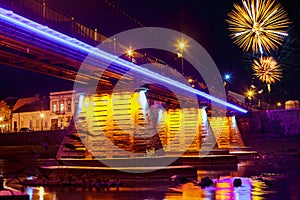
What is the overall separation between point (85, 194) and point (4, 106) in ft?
268

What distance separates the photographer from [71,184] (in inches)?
904

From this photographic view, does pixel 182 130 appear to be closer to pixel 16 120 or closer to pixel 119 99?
pixel 119 99

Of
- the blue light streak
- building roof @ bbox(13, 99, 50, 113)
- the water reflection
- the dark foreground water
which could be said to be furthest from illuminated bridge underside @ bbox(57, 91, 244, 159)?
building roof @ bbox(13, 99, 50, 113)

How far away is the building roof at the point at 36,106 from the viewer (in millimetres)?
92875

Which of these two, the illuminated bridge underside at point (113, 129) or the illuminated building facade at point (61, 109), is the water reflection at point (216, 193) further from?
the illuminated building facade at point (61, 109)

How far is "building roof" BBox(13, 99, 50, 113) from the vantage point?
92875 mm

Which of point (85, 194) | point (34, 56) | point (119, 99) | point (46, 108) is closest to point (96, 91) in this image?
point (119, 99)

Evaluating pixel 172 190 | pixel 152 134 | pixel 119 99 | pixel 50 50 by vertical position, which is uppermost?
pixel 50 50

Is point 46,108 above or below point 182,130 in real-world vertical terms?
above

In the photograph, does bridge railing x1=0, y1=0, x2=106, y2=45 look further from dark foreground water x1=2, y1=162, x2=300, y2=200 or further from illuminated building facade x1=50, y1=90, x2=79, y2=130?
illuminated building facade x1=50, y1=90, x2=79, y2=130

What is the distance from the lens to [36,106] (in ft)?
308

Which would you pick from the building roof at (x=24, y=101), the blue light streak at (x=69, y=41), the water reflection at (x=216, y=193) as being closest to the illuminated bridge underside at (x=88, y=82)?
the blue light streak at (x=69, y=41)

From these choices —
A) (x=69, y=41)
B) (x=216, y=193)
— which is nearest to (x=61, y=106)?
(x=69, y=41)

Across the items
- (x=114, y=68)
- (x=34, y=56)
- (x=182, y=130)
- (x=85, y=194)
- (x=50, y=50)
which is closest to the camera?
(x=85, y=194)
